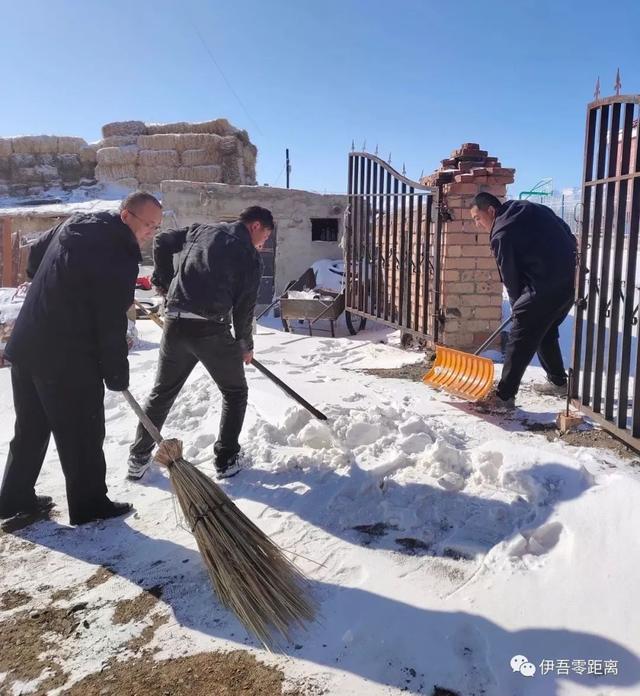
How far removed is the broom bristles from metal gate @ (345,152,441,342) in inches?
153

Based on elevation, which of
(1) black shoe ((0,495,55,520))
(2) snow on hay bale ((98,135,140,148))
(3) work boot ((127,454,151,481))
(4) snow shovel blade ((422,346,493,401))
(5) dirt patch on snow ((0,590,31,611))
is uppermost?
(2) snow on hay bale ((98,135,140,148))

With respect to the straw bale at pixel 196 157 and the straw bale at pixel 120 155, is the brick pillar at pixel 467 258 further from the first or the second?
the straw bale at pixel 120 155

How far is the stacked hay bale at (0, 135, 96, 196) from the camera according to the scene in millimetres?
19266

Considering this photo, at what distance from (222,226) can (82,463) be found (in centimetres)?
150

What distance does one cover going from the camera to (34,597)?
8.40ft

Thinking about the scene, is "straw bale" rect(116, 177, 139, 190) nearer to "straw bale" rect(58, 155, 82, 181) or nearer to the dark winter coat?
"straw bale" rect(58, 155, 82, 181)

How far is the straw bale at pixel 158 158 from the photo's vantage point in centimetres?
1770

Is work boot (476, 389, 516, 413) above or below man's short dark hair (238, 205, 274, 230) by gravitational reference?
below

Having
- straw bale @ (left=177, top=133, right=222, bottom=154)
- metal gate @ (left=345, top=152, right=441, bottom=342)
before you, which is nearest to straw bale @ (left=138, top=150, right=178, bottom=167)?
straw bale @ (left=177, top=133, right=222, bottom=154)

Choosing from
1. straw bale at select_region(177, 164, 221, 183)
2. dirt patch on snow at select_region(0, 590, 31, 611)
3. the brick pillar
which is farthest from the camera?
straw bale at select_region(177, 164, 221, 183)

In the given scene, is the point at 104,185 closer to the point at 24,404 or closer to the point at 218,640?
the point at 24,404

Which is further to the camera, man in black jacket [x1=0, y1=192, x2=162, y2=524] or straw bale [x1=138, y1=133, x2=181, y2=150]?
straw bale [x1=138, y1=133, x2=181, y2=150]

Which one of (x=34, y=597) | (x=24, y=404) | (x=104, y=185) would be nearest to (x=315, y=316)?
(x=24, y=404)

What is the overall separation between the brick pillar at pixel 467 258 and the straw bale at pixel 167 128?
46.1 feet
